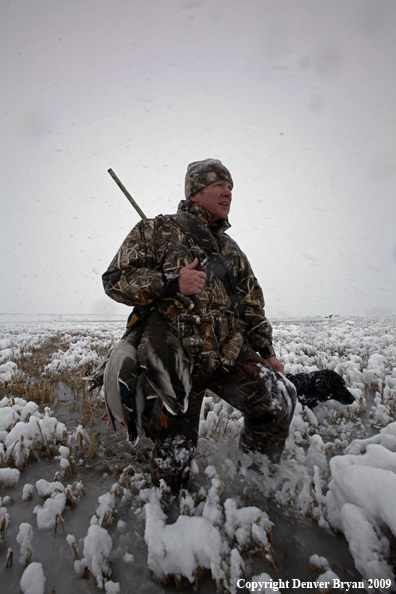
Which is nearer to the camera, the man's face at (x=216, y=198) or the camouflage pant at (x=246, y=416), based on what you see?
the camouflage pant at (x=246, y=416)

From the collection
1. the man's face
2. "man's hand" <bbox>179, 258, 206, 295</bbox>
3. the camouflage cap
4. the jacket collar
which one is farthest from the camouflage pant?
the camouflage cap

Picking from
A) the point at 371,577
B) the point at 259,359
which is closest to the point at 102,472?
the point at 259,359

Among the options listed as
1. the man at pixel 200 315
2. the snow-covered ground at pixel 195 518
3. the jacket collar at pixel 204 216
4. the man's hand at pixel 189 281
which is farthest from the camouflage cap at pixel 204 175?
the snow-covered ground at pixel 195 518

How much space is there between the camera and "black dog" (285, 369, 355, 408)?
10.2 ft

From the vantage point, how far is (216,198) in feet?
7.64

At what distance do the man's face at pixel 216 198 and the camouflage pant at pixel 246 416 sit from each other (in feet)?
4.11

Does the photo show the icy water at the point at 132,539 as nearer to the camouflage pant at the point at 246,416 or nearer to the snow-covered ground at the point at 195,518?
the snow-covered ground at the point at 195,518

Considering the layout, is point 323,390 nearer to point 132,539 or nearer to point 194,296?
point 194,296

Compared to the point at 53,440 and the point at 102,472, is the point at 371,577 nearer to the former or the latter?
the point at 102,472

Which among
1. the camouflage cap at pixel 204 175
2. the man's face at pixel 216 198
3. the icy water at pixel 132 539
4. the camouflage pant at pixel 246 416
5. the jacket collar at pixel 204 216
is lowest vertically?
→ the icy water at pixel 132 539

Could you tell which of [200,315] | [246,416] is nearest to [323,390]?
[246,416]

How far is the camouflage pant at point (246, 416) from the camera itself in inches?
73.5

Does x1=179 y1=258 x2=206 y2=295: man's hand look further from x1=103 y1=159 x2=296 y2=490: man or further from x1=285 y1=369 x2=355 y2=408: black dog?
x1=285 y1=369 x2=355 y2=408: black dog

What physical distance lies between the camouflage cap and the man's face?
4cm
